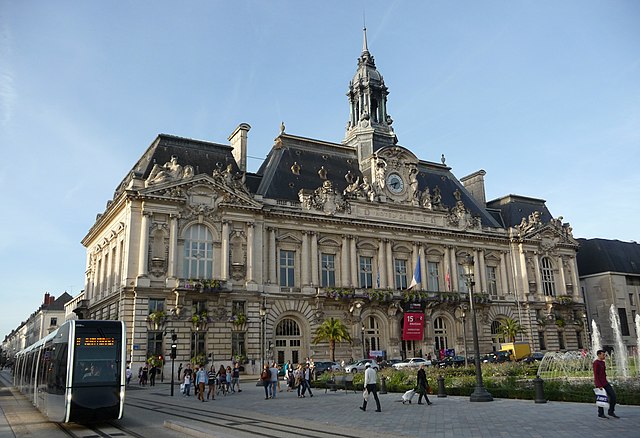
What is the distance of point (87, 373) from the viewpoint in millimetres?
16766

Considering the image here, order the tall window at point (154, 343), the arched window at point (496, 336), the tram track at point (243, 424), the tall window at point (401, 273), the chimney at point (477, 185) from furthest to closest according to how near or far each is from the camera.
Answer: the chimney at point (477, 185) < the arched window at point (496, 336) < the tall window at point (401, 273) < the tall window at point (154, 343) < the tram track at point (243, 424)

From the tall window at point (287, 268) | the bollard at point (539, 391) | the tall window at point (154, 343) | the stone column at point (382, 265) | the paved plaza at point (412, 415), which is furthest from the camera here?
the stone column at point (382, 265)

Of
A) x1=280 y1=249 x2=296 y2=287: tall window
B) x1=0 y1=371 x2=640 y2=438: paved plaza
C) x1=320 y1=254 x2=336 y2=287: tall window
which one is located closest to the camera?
x1=0 y1=371 x2=640 y2=438: paved plaza

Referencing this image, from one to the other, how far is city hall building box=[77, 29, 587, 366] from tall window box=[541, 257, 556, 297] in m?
0.19

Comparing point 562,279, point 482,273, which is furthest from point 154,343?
point 562,279

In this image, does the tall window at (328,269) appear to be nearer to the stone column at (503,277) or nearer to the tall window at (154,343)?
the tall window at (154,343)

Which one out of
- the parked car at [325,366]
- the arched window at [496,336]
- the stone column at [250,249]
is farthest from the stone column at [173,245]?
the arched window at [496,336]

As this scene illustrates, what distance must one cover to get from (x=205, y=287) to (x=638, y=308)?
54192mm

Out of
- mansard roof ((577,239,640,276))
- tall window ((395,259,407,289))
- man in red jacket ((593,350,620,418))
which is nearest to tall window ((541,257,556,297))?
mansard roof ((577,239,640,276))

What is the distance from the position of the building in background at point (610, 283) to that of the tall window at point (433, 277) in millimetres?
22988

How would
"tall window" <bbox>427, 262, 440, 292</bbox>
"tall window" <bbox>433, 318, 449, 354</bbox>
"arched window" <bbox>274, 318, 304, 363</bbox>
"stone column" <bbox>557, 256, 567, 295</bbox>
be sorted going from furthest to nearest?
"stone column" <bbox>557, 256, 567, 295</bbox> → "tall window" <bbox>427, 262, 440, 292</bbox> → "tall window" <bbox>433, 318, 449, 354</bbox> → "arched window" <bbox>274, 318, 304, 363</bbox>

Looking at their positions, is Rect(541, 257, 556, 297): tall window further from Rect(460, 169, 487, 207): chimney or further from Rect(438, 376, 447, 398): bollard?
Rect(438, 376, 447, 398): bollard

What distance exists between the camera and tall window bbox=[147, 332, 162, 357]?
41625mm

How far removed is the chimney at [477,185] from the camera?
69250 mm
